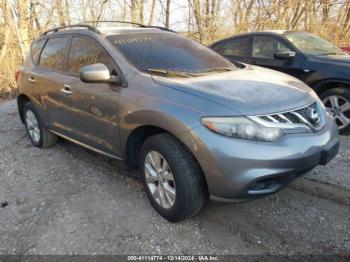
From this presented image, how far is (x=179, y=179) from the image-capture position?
2.63 meters

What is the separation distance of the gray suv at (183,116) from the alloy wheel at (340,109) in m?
1.84

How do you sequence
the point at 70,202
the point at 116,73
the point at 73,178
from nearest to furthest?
the point at 116,73
the point at 70,202
the point at 73,178

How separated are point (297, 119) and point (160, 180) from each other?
123 centimetres

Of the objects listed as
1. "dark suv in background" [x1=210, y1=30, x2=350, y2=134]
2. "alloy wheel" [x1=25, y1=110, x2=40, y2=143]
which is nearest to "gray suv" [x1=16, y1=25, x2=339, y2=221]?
"alloy wheel" [x1=25, y1=110, x2=40, y2=143]

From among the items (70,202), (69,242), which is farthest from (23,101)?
(69,242)

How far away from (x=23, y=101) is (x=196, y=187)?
3610 mm

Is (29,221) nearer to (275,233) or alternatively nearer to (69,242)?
(69,242)

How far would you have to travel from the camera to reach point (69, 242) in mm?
2775

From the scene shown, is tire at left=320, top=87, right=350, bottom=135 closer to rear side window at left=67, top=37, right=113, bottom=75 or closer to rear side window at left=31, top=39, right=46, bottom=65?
rear side window at left=67, top=37, right=113, bottom=75

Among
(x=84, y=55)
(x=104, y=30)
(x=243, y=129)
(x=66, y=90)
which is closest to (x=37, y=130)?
(x=66, y=90)

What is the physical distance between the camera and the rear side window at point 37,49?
467 centimetres

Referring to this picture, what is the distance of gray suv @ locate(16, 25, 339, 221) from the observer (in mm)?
2426

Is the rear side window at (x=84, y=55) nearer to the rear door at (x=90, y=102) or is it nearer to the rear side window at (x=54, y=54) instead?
the rear door at (x=90, y=102)

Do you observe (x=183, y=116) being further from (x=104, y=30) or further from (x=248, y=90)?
(x=104, y=30)
